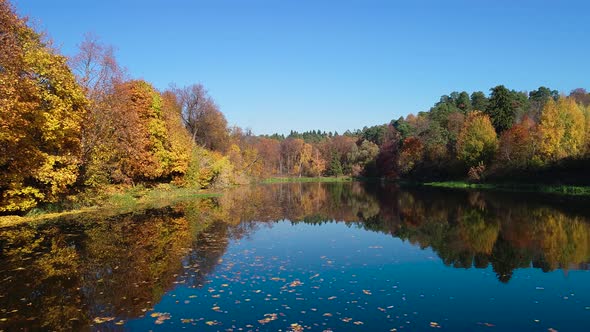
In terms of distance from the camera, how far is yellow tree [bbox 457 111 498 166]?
6594cm

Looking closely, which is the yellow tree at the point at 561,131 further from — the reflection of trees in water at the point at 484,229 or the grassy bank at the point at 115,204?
the grassy bank at the point at 115,204

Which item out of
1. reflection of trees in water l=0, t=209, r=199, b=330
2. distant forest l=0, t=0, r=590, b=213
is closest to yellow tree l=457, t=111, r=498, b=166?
distant forest l=0, t=0, r=590, b=213

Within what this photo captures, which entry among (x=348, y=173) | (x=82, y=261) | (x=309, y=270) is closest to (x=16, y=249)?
(x=82, y=261)

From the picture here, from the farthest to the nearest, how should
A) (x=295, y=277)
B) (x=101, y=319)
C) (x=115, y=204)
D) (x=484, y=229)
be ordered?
(x=115, y=204) → (x=484, y=229) → (x=295, y=277) → (x=101, y=319)

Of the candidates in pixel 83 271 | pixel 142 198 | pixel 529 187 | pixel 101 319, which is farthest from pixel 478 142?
pixel 101 319

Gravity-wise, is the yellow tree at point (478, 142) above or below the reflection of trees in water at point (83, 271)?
above

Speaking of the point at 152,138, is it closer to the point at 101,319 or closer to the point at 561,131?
the point at 101,319

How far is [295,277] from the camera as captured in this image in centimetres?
1350

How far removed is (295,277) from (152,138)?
3536 cm

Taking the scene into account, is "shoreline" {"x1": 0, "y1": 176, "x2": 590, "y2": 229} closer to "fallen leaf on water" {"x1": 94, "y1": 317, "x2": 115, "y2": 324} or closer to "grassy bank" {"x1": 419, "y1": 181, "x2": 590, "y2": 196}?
"grassy bank" {"x1": 419, "y1": 181, "x2": 590, "y2": 196}

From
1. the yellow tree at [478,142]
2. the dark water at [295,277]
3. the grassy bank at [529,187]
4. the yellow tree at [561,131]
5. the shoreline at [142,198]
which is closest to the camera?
the dark water at [295,277]

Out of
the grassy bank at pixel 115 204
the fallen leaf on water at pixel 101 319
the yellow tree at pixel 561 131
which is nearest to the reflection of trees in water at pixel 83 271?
the fallen leaf on water at pixel 101 319

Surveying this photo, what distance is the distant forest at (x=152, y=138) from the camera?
76.9 feet

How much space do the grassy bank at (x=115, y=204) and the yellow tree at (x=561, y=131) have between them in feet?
145
